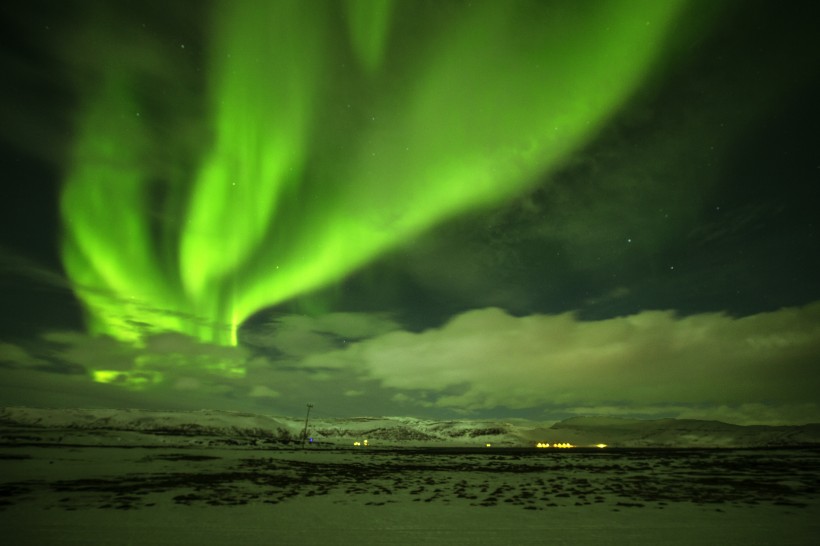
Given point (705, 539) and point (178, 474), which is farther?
point (178, 474)

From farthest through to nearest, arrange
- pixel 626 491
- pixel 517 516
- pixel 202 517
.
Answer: pixel 626 491
pixel 517 516
pixel 202 517

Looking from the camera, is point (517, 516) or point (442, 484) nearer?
point (517, 516)

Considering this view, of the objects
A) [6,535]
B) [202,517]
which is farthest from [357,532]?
[6,535]

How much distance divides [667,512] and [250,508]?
66.9 ft

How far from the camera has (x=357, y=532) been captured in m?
15.9

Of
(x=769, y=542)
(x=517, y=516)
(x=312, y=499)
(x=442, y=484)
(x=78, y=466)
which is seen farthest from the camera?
(x=78, y=466)

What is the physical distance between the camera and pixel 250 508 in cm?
2020

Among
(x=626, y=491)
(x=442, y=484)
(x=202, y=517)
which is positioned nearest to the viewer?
(x=202, y=517)

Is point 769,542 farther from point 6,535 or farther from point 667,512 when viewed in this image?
point 6,535

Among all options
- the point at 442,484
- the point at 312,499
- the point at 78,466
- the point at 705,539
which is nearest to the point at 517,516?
the point at 705,539

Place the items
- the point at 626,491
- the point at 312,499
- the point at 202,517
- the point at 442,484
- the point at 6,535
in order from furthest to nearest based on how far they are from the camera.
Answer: the point at 442,484
the point at 626,491
the point at 312,499
the point at 202,517
the point at 6,535

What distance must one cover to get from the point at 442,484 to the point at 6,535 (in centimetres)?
2470

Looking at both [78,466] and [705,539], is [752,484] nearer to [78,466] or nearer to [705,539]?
[705,539]

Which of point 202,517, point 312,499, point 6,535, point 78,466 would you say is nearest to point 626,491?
point 312,499
